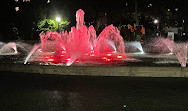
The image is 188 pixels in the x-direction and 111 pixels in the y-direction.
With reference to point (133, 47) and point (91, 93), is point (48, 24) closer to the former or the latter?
→ point (133, 47)

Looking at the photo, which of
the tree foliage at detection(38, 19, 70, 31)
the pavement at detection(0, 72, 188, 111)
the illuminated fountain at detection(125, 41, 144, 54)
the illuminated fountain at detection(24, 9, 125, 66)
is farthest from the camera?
the tree foliage at detection(38, 19, 70, 31)

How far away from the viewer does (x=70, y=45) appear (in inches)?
864

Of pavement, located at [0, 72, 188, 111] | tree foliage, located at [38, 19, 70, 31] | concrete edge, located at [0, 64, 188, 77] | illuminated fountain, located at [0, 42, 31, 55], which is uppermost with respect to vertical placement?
tree foliage, located at [38, 19, 70, 31]

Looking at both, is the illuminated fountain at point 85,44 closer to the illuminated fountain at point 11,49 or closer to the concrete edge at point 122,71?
the illuminated fountain at point 11,49

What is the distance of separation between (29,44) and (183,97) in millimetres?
33268

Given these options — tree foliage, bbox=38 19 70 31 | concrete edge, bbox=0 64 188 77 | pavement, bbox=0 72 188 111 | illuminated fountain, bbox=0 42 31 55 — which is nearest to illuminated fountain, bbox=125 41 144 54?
illuminated fountain, bbox=0 42 31 55

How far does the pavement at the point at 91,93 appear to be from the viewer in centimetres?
624

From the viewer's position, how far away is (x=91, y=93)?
301 inches

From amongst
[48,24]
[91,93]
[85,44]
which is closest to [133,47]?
[85,44]

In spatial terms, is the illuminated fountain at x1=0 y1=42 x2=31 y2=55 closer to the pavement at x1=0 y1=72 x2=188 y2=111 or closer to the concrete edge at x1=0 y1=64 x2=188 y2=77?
the concrete edge at x1=0 y1=64 x2=188 y2=77

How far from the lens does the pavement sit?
6.24 metres

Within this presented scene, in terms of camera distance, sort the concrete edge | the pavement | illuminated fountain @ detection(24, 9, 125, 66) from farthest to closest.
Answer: illuminated fountain @ detection(24, 9, 125, 66)
the concrete edge
the pavement

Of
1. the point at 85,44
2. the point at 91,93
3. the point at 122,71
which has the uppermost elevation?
the point at 85,44

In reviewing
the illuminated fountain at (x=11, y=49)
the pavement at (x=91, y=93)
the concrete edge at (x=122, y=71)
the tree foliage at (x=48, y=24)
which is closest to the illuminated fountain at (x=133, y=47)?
the illuminated fountain at (x=11, y=49)
